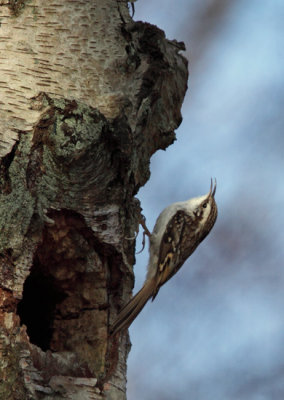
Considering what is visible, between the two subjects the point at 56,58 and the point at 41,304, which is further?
the point at 41,304

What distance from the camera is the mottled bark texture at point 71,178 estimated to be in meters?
2.20

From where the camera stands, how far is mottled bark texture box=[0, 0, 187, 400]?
7.20 feet

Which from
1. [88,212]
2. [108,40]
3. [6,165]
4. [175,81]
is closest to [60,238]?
[88,212]

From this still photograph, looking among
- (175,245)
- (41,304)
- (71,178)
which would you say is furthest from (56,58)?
(175,245)

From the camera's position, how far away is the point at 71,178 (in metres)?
2.34

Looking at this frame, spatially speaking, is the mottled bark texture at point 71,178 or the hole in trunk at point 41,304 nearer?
the mottled bark texture at point 71,178

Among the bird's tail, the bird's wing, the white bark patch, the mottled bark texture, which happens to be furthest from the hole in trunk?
the bird's wing

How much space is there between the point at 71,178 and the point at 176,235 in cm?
130

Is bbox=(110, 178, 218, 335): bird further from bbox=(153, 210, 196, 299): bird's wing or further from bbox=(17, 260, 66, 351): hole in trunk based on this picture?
bbox=(17, 260, 66, 351): hole in trunk

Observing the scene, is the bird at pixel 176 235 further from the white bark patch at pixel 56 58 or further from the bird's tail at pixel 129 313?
the white bark patch at pixel 56 58

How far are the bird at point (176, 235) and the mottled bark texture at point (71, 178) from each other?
63cm

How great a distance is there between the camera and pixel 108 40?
8.50ft

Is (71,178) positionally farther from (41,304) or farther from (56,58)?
(41,304)

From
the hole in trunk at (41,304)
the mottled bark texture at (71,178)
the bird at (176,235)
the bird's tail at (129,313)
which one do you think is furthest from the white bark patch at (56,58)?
the bird at (176,235)
